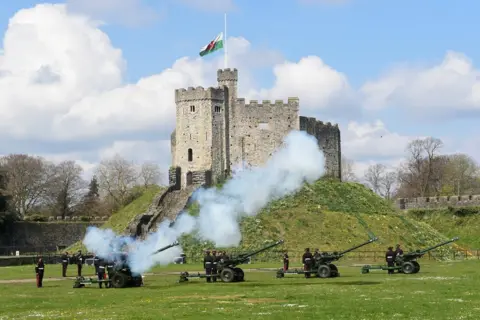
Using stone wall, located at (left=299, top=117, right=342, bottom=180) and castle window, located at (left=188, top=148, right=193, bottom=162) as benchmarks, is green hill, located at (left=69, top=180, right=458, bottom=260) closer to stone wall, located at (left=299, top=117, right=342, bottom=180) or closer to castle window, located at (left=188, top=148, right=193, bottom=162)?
stone wall, located at (left=299, top=117, right=342, bottom=180)

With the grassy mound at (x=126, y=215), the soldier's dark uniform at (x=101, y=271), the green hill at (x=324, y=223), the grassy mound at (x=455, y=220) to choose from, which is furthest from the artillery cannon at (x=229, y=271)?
the grassy mound at (x=455, y=220)

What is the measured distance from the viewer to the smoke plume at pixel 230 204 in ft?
194

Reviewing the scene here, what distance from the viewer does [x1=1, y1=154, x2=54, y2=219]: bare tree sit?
433 feet

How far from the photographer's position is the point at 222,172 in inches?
3179

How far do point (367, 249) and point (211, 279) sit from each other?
27278mm

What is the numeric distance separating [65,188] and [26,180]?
929 centimetres

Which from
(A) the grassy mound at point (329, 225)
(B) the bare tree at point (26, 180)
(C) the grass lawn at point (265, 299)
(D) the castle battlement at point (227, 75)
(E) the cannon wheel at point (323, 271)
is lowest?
(C) the grass lawn at point (265, 299)

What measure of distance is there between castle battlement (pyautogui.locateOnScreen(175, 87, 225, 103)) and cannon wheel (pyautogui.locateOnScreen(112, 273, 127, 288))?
39357 mm

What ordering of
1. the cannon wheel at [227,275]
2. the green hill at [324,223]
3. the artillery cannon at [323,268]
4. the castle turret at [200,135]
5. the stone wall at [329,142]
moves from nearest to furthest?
the cannon wheel at [227,275] → the artillery cannon at [323,268] → the green hill at [324,223] → the castle turret at [200,135] → the stone wall at [329,142]

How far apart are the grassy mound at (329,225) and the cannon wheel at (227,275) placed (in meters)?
22.0

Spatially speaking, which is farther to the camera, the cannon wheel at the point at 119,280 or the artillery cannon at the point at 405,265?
the artillery cannon at the point at 405,265

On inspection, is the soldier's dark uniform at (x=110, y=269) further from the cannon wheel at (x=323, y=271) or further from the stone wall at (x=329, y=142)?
the stone wall at (x=329, y=142)

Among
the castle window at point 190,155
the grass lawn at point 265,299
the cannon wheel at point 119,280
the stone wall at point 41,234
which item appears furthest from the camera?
the stone wall at point 41,234

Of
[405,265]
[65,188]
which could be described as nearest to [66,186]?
[65,188]
